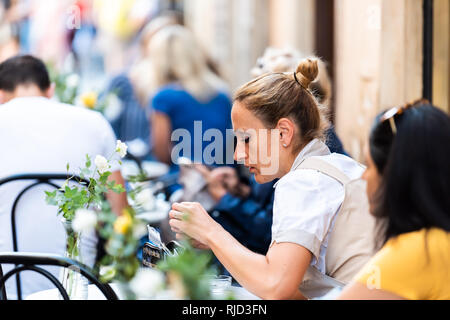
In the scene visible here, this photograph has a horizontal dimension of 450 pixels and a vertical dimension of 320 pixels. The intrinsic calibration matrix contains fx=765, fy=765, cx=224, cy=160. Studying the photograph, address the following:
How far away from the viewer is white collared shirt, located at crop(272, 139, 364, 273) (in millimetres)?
1842

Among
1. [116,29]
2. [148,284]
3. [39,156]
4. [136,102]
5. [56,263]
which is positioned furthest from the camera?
[116,29]

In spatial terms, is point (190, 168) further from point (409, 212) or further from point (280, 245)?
point (409, 212)

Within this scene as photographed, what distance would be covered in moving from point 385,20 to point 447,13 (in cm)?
29

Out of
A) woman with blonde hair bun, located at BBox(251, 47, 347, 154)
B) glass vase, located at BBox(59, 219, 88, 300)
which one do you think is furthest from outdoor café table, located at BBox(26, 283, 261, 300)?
woman with blonde hair bun, located at BBox(251, 47, 347, 154)

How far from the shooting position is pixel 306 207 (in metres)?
1.90

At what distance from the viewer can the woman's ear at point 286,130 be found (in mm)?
2070

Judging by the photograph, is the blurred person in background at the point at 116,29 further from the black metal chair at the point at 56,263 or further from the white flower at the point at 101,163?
the black metal chair at the point at 56,263

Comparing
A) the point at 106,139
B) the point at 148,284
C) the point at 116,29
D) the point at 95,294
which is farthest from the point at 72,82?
the point at 116,29

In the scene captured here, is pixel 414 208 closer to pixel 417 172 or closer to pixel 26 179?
pixel 417 172

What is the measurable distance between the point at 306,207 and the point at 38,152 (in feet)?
4.32

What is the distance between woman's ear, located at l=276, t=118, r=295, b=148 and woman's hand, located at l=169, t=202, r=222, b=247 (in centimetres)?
32

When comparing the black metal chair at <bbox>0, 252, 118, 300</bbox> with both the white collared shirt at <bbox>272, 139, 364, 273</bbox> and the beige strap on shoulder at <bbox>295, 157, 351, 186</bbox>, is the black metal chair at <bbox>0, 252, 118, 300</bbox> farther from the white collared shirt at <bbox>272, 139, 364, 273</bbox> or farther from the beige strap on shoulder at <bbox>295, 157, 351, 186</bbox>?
the beige strap on shoulder at <bbox>295, 157, 351, 186</bbox>

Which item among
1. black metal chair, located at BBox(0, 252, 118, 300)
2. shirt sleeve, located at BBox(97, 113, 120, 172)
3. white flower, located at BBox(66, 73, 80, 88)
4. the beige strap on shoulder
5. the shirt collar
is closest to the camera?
black metal chair, located at BBox(0, 252, 118, 300)

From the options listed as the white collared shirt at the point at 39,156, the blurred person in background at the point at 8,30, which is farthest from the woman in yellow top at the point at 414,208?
the blurred person in background at the point at 8,30
